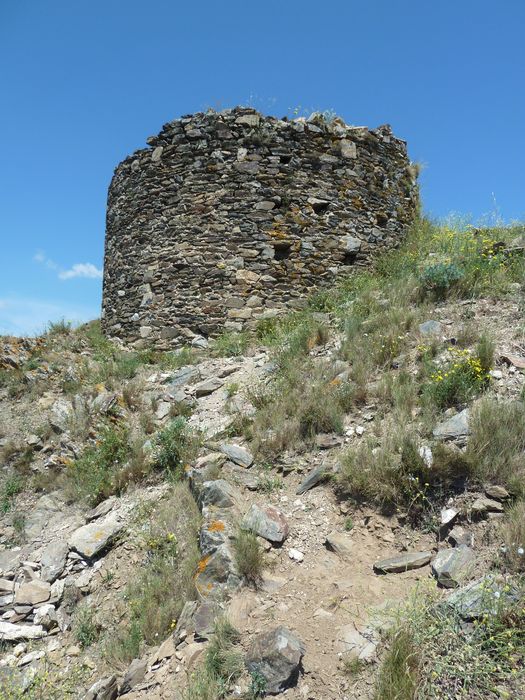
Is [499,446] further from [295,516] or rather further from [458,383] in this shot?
[295,516]

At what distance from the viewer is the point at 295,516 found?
4.04 meters

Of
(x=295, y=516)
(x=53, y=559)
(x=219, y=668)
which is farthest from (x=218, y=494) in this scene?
(x=53, y=559)

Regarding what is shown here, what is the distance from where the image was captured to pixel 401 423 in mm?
4336

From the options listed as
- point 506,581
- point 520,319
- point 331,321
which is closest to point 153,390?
point 331,321

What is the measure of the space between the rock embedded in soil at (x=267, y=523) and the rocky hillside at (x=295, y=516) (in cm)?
2

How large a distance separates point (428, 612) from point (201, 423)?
381cm

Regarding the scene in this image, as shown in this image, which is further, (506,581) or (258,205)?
(258,205)

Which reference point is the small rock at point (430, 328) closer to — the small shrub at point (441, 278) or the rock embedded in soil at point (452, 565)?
the small shrub at point (441, 278)

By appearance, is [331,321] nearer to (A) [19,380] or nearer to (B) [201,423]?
(B) [201,423]

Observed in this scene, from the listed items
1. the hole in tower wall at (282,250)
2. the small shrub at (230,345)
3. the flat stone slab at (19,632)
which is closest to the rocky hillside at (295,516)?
the flat stone slab at (19,632)

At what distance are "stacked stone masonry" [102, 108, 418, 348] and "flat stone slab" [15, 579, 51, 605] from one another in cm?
490

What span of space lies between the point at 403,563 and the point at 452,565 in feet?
1.15

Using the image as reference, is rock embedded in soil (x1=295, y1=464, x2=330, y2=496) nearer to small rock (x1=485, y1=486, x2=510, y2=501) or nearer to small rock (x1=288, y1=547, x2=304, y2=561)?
small rock (x1=288, y1=547, x2=304, y2=561)

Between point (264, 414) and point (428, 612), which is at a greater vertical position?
point (264, 414)
